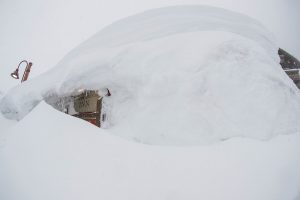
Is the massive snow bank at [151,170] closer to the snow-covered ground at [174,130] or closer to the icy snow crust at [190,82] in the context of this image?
the snow-covered ground at [174,130]

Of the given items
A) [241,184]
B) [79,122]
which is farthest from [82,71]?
[241,184]

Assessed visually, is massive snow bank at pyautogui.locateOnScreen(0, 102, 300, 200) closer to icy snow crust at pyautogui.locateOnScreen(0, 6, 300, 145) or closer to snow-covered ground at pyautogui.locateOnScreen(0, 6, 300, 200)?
snow-covered ground at pyautogui.locateOnScreen(0, 6, 300, 200)

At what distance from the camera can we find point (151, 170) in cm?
179

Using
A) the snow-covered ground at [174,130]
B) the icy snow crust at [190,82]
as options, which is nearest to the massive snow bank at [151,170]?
the snow-covered ground at [174,130]

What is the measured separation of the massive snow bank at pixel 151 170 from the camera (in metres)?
1.72

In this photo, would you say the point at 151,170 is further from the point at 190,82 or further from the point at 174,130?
the point at 190,82

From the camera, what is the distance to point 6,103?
3.37 m

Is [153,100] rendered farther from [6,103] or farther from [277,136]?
[6,103]

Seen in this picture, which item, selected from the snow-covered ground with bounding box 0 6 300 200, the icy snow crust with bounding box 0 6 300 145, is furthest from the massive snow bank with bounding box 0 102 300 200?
the icy snow crust with bounding box 0 6 300 145

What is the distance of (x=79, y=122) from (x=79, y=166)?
501 mm

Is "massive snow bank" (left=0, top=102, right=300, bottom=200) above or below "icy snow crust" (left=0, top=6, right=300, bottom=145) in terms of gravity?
below

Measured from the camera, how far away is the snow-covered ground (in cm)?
177

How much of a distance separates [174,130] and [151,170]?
0.37 m

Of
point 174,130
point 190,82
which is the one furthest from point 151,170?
point 190,82
